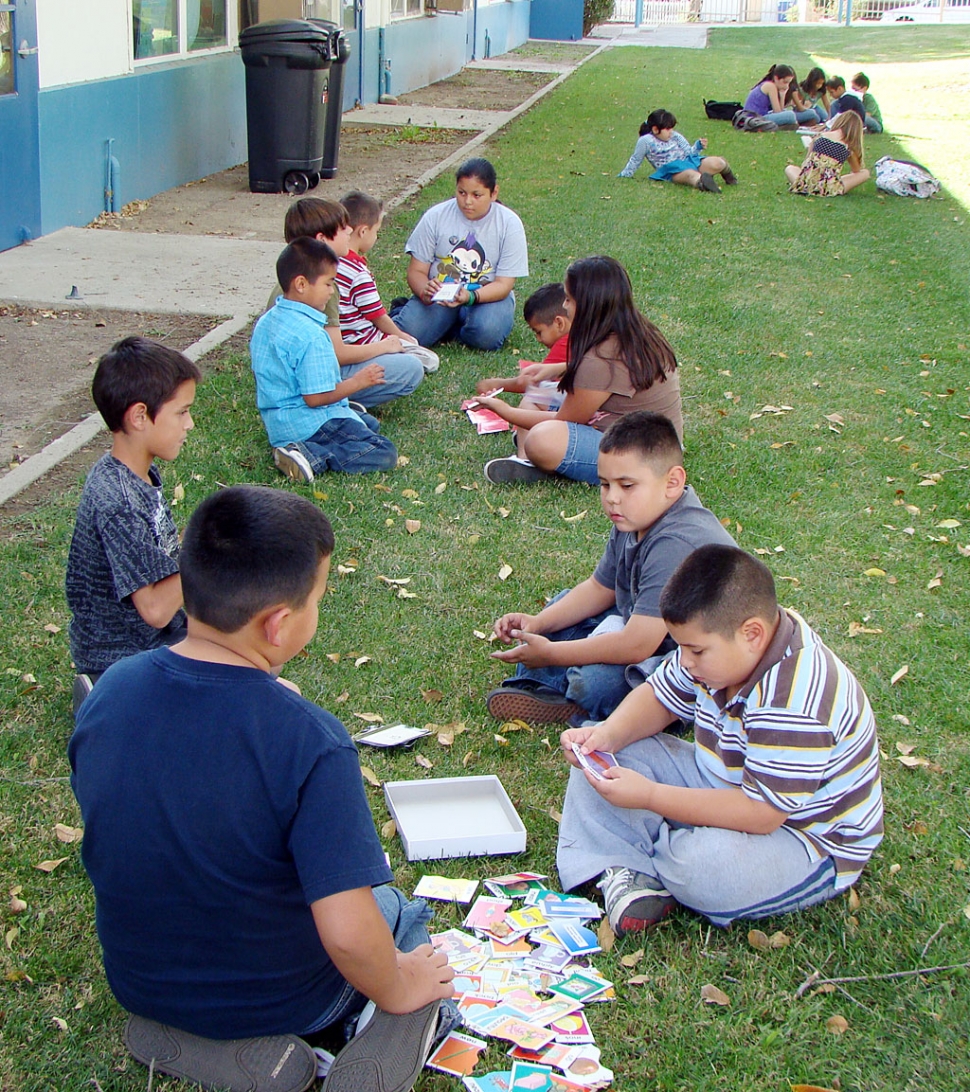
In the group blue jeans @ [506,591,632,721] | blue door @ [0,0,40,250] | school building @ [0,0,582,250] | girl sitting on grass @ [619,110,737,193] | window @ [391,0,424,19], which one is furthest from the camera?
window @ [391,0,424,19]

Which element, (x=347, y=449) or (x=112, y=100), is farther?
(x=112, y=100)

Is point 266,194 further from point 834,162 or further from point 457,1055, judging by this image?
point 457,1055

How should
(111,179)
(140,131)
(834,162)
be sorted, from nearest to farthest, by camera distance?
(111,179)
(140,131)
(834,162)

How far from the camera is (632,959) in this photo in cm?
286

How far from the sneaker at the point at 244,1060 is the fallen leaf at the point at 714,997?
3.12ft

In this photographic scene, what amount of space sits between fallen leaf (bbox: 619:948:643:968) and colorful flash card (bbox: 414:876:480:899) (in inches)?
17.0

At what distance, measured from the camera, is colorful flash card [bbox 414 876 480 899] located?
3.06m

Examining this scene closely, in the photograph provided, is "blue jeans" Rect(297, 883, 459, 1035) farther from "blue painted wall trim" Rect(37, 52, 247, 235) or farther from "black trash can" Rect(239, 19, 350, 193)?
"black trash can" Rect(239, 19, 350, 193)

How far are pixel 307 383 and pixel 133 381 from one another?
2.27m

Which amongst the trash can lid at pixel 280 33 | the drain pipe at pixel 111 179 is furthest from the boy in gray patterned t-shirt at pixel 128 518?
the trash can lid at pixel 280 33

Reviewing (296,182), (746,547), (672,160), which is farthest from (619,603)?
(672,160)

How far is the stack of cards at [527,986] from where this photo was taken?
99.0 inches

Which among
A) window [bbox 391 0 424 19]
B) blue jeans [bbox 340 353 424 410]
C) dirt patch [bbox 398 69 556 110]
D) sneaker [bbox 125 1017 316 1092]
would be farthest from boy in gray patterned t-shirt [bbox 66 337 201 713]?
window [bbox 391 0 424 19]

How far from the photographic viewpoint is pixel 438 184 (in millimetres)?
12820
